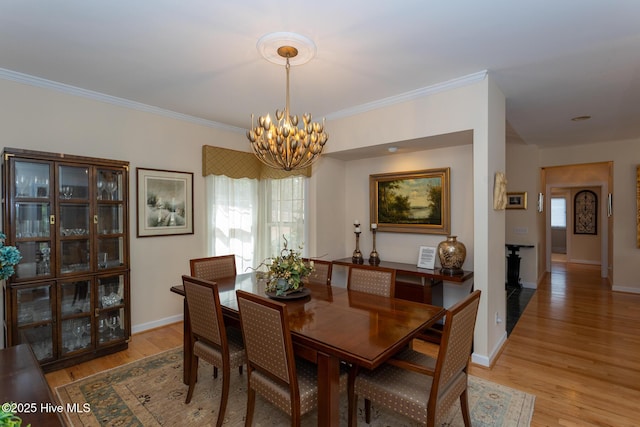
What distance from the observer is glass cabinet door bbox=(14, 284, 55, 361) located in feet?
8.77

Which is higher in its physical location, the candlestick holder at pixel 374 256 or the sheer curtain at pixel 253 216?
the sheer curtain at pixel 253 216

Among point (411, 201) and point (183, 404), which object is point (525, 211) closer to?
point (411, 201)

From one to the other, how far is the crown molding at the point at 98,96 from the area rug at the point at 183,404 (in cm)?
271

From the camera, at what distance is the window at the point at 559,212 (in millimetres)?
9122

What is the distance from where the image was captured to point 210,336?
7.18 ft

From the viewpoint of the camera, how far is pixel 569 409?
2270mm

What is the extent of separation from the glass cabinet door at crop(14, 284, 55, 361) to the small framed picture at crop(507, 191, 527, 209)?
6.83 m

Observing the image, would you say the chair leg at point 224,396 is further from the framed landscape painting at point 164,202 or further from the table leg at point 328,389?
the framed landscape painting at point 164,202

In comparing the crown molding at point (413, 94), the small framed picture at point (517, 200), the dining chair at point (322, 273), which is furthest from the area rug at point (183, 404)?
the small framed picture at point (517, 200)

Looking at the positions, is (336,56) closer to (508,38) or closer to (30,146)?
(508,38)

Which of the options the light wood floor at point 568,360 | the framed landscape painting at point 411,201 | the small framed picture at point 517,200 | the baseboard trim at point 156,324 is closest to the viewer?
the light wood floor at point 568,360

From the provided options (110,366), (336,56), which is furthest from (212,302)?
(336,56)

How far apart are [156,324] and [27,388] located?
2460 mm

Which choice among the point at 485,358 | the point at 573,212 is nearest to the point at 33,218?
the point at 485,358
